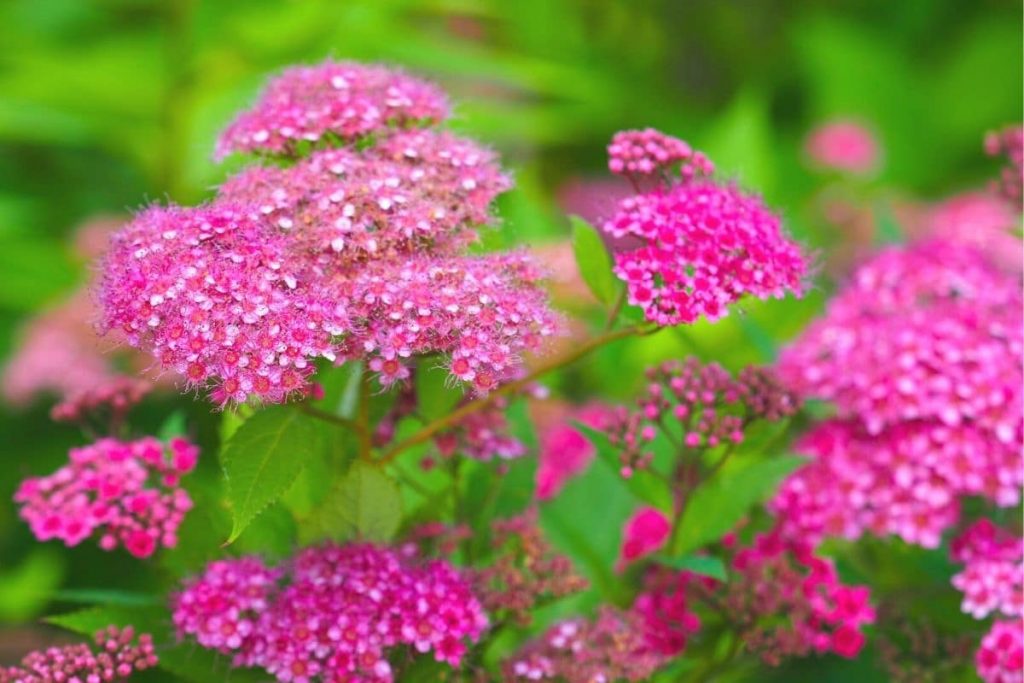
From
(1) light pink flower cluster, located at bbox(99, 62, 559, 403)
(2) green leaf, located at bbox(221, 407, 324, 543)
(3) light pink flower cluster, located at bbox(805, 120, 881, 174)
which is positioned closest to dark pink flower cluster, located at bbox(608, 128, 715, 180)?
(1) light pink flower cluster, located at bbox(99, 62, 559, 403)

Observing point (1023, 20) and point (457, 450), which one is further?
point (1023, 20)

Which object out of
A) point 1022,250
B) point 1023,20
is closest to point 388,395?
point 1022,250

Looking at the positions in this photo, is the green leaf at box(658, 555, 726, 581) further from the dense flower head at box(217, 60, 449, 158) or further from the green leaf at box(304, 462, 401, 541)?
the dense flower head at box(217, 60, 449, 158)

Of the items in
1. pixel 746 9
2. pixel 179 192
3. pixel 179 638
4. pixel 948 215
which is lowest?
pixel 179 638

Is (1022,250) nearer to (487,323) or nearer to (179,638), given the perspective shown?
(487,323)

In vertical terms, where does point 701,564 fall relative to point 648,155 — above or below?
below

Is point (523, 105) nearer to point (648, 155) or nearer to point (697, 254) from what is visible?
point (648, 155)

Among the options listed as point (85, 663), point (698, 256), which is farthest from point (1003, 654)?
point (85, 663)
